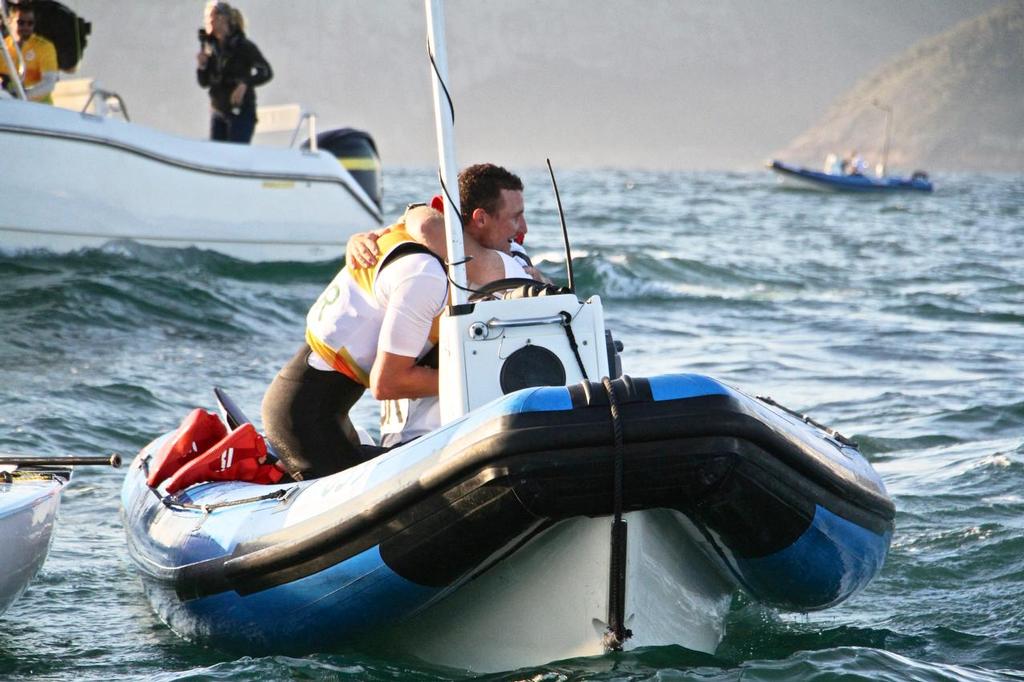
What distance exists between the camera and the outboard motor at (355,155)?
13922 millimetres

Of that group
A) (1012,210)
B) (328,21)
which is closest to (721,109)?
(328,21)

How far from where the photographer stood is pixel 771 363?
9.57 metres

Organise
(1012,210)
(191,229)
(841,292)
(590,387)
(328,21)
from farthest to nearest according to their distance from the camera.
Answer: (328,21) < (1012,210) < (841,292) < (191,229) < (590,387)

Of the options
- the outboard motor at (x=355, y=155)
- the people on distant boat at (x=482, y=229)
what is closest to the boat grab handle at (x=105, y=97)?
the outboard motor at (x=355, y=155)

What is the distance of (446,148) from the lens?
3918mm

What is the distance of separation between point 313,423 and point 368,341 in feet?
1.21

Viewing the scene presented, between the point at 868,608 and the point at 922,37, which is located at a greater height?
the point at 922,37

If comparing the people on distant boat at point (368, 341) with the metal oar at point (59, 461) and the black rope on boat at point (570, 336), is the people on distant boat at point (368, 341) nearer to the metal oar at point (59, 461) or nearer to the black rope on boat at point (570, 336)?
the black rope on boat at point (570, 336)

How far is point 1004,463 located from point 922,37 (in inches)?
7975

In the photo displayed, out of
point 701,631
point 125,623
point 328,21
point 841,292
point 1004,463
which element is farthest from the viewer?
point 328,21

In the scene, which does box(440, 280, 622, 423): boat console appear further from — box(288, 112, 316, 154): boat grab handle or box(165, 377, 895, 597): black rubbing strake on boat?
box(288, 112, 316, 154): boat grab handle

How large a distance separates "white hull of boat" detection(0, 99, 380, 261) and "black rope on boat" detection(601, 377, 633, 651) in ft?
26.7

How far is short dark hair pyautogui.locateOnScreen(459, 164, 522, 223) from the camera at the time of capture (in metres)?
4.27

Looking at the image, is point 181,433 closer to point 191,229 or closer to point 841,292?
point 191,229
